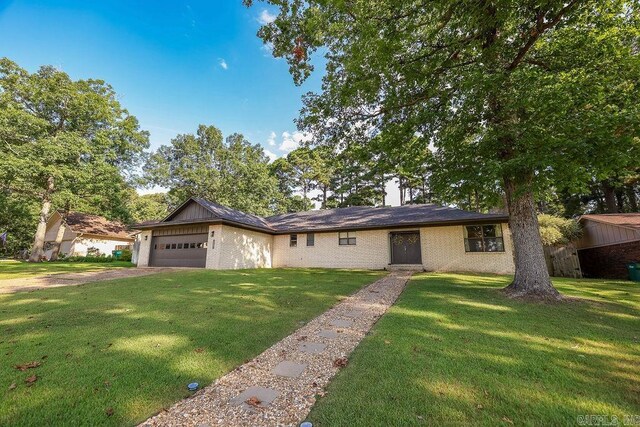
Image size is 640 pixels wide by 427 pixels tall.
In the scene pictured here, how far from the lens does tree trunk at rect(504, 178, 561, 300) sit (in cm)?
675

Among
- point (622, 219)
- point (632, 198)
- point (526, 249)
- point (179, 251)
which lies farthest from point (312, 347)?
point (632, 198)

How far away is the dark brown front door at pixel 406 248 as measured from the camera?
15.6 m

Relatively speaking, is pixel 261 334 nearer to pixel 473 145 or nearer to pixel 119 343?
pixel 119 343

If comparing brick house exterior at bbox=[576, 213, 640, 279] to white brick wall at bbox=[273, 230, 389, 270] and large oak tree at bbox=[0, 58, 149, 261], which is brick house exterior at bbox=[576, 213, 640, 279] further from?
Answer: large oak tree at bbox=[0, 58, 149, 261]

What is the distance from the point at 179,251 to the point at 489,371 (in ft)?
56.7

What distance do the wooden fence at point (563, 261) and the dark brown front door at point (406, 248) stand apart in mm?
7108

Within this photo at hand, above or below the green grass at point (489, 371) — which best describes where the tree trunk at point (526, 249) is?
above

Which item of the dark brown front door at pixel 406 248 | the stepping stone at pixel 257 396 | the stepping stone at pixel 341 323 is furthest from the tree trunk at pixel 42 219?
the stepping stone at pixel 257 396

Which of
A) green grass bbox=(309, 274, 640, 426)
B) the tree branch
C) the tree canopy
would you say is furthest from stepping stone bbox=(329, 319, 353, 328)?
the tree canopy

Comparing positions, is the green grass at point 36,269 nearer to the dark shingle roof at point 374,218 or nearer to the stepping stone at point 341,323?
the dark shingle roof at point 374,218

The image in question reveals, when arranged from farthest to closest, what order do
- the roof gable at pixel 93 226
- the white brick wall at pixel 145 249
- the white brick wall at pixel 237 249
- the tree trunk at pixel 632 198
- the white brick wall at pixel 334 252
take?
the roof gable at pixel 93 226, the tree trunk at pixel 632 198, the white brick wall at pixel 145 249, the white brick wall at pixel 334 252, the white brick wall at pixel 237 249

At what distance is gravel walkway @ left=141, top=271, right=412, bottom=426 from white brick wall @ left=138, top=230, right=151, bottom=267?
1685 cm

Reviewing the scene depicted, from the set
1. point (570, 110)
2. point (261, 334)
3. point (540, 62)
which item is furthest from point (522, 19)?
point (261, 334)

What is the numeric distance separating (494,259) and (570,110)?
30.4ft
